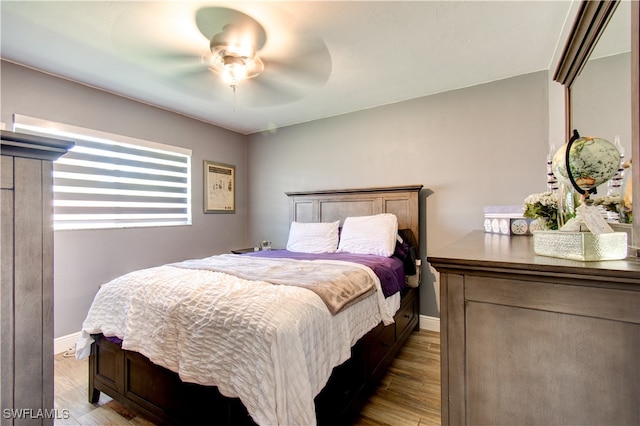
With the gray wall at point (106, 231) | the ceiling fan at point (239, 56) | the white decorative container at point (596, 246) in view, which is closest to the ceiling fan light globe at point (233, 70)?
the ceiling fan at point (239, 56)

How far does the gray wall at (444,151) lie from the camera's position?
8.75 ft

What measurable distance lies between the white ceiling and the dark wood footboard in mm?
2033

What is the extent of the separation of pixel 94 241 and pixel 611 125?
3835 millimetres

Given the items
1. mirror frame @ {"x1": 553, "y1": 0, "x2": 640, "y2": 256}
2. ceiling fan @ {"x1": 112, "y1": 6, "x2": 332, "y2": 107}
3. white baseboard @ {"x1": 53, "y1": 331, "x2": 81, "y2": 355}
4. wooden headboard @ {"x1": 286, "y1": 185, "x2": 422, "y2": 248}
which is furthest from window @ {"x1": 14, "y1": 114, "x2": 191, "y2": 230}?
mirror frame @ {"x1": 553, "y1": 0, "x2": 640, "y2": 256}

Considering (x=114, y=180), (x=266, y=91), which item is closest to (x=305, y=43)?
(x=266, y=91)

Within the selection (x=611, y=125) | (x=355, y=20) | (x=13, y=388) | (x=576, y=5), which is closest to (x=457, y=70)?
(x=576, y=5)

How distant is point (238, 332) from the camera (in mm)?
1276

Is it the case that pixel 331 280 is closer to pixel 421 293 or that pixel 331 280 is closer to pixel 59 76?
pixel 421 293

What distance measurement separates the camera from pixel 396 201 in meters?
3.16

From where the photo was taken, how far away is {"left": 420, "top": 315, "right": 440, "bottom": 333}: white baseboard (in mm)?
3053

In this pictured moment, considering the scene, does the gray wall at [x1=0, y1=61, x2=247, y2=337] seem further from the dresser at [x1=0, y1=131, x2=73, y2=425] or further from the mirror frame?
the mirror frame

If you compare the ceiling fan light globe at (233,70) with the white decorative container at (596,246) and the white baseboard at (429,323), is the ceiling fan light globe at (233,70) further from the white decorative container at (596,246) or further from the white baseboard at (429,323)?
the white baseboard at (429,323)

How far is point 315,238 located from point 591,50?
2.52m

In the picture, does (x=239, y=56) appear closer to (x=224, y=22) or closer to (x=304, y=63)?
(x=224, y=22)
